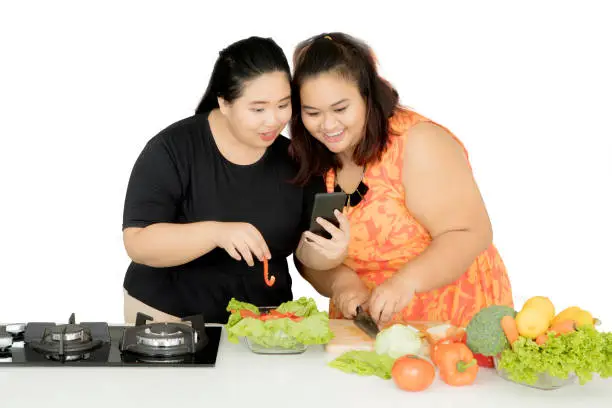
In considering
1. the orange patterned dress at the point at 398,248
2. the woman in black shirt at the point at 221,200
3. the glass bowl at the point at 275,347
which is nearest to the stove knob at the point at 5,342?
the woman in black shirt at the point at 221,200

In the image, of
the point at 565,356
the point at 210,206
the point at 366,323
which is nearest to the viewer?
the point at 565,356

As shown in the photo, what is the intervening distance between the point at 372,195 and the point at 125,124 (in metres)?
2.35

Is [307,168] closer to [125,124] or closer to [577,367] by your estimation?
[577,367]

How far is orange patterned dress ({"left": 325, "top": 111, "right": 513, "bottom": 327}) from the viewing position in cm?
326

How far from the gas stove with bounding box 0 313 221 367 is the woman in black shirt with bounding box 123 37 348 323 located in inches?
13.5

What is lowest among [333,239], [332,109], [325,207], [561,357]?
[561,357]

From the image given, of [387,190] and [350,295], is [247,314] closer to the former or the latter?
[350,295]

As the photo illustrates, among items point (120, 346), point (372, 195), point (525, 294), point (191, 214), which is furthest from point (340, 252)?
point (525, 294)

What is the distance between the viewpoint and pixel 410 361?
2346 millimetres

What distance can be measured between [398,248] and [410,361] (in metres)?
1.01

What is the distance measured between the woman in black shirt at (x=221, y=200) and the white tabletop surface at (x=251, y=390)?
20.4 inches

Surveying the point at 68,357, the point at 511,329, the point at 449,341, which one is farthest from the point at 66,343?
the point at 511,329

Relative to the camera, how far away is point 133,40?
5.31 metres

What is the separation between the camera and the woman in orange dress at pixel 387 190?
307 cm
